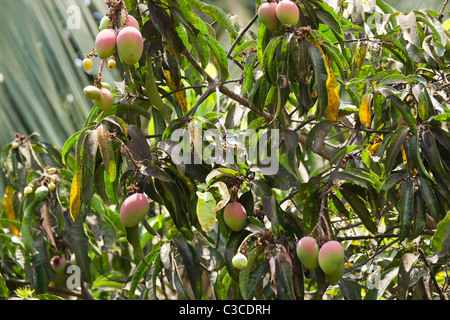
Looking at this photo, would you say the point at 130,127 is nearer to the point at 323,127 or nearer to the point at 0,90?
the point at 323,127

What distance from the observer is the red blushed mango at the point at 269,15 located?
4.01ft

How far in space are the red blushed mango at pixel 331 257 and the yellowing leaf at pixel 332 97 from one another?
318 millimetres

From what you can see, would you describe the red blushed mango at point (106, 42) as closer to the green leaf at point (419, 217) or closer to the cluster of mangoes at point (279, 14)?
the cluster of mangoes at point (279, 14)

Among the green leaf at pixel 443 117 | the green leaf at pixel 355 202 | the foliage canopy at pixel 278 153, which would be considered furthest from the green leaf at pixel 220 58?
the green leaf at pixel 443 117

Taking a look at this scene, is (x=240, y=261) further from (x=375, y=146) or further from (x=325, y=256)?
(x=375, y=146)

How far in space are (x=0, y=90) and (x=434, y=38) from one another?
1346mm

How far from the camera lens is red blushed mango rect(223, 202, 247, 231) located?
1.22 metres

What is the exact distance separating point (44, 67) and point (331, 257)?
1.35m

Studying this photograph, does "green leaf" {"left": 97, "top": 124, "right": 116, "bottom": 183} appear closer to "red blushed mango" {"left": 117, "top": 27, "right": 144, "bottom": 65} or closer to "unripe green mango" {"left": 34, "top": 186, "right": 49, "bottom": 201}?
"red blushed mango" {"left": 117, "top": 27, "right": 144, "bottom": 65}

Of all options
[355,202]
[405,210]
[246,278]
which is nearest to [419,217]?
[405,210]

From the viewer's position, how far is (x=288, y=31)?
1.25 metres

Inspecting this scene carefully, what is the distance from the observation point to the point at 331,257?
1069 mm

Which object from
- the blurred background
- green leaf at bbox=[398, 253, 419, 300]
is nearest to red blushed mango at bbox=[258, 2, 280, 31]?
green leaf at bbox=[398, 253, 419, 300]
